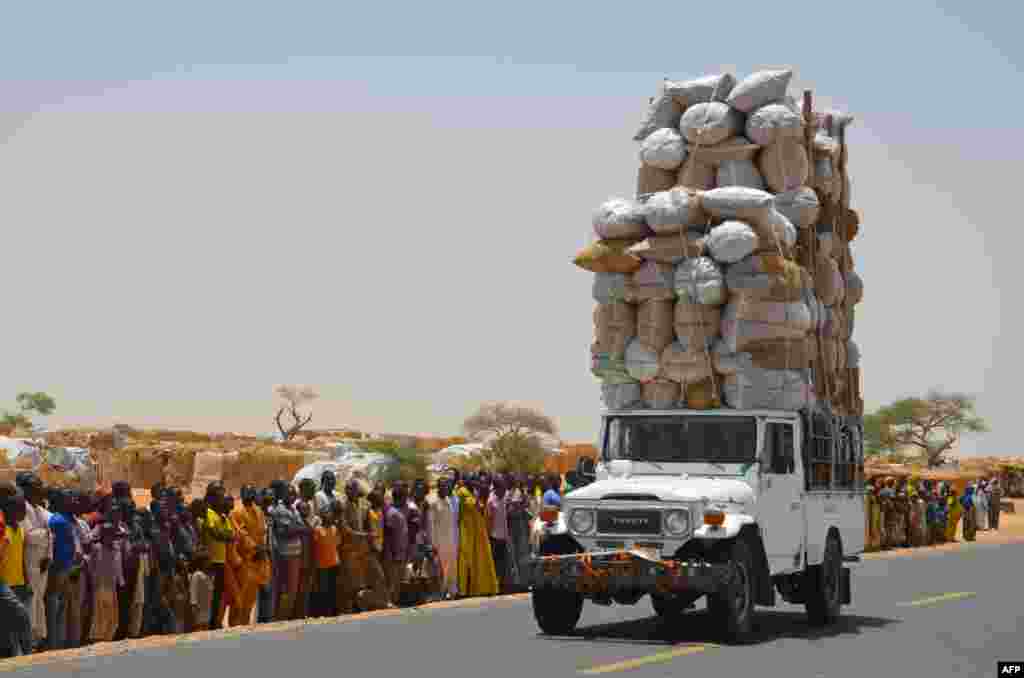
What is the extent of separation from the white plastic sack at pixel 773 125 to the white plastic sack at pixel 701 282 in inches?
85.1

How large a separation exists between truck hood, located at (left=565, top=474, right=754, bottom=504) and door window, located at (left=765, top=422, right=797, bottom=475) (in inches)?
22.5

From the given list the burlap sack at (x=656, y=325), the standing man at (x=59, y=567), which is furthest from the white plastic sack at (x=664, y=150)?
the standing man at (x=59, y=567)

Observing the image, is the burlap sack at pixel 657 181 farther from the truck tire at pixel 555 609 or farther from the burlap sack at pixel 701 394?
the truck tire at pixel 555 609

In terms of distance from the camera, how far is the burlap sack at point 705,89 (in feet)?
66.6

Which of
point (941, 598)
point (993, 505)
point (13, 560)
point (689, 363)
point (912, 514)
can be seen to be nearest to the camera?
point (13, 560)

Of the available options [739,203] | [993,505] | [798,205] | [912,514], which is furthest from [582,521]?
[993,505]

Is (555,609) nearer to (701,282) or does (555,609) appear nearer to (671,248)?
(701,282)

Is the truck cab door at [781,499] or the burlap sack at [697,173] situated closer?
the truck cab door at [781,499]

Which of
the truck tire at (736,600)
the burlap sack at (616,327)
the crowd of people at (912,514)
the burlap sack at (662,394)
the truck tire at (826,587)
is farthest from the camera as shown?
the crowd of people at (912,514)

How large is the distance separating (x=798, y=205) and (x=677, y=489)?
5.02 meters

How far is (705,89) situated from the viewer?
20359mm

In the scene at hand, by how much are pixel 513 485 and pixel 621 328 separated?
5.87 m

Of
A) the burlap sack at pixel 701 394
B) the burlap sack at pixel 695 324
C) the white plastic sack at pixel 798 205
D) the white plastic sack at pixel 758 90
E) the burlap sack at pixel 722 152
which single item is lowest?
the burlap sack at pixel 701 394

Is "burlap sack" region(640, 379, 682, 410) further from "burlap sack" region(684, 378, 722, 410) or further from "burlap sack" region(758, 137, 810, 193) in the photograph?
"burlap sack" region(758, 137, 810, 193)
